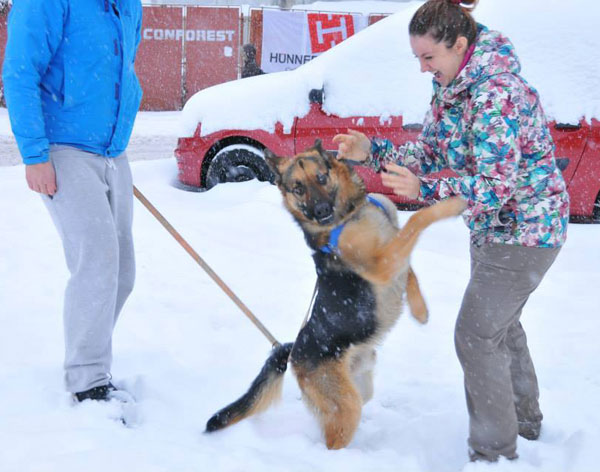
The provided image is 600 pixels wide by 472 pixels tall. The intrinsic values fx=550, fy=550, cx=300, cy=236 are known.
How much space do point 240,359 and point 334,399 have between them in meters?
0.94

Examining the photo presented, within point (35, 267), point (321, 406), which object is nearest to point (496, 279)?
point (321, 406)

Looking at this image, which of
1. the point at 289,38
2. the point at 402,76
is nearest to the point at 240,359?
the point at 402,76

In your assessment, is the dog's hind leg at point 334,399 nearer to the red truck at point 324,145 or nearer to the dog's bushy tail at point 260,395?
the dog's bushy tail at point 260,395

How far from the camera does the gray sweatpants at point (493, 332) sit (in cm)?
215

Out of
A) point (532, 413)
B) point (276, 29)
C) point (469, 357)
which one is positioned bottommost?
point (532, 413)

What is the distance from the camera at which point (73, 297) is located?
2586 millimetres

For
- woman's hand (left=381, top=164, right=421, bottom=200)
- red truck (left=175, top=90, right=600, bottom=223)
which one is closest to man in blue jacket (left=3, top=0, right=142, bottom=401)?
woman's hand (left=381, top=164, right=421, bottom=200)

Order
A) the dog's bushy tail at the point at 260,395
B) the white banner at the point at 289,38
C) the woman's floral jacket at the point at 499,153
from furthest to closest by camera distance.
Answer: the white banner at the point at 289,38 < the dog's bushy tail at the point at 260,395 < the woman's floral jacket at the point at 499,153

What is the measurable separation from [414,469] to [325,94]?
405cm

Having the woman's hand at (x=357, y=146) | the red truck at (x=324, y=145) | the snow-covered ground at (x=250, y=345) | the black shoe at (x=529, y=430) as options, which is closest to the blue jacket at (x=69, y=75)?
the woman's hand at (x=357, y=146)

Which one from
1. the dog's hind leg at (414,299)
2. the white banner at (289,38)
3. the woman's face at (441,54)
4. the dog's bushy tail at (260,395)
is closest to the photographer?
the woman's face at (441,54)

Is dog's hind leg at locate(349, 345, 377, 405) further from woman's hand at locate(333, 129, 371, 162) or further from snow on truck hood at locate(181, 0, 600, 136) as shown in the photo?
snow on truck hood at locate(181, 0, 600, 136)

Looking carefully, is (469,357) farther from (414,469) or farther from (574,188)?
(574,188)

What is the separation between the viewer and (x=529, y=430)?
101 inches
